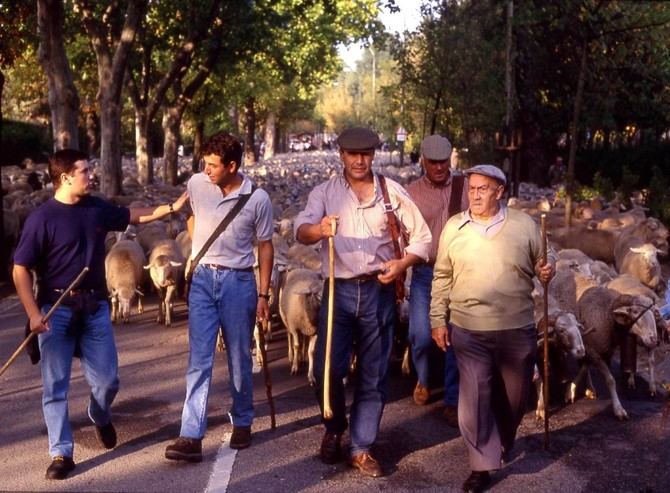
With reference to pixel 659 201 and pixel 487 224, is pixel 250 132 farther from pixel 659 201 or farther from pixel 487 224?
pixel 487 224

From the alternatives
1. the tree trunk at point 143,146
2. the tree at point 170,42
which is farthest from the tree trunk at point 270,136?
the tree trunk at point 143,146

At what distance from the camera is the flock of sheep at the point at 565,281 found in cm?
798

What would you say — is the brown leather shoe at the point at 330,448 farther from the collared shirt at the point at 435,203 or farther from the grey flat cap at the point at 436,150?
the grey flat cap at the point at 436,150

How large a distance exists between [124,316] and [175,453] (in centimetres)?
549

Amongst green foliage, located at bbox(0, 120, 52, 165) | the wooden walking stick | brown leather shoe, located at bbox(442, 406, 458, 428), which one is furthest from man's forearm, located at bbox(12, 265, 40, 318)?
green foliage, located at bbox(0, 120, 52, 165)

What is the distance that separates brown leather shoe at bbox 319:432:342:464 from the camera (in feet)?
20.4

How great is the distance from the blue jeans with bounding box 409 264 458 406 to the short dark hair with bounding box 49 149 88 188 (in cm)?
258

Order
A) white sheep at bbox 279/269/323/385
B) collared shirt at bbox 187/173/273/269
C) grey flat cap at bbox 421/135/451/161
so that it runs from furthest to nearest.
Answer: white sheep at bbox 279/269/323/385 < grey flat cap at bbox 421/135/451/161 < collared shirt at bbox 187/173/273/269

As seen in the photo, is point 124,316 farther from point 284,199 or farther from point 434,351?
point 284,199

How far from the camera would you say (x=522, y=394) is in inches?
229

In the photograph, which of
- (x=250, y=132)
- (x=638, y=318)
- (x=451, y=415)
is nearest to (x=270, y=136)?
(x=250, y=132)

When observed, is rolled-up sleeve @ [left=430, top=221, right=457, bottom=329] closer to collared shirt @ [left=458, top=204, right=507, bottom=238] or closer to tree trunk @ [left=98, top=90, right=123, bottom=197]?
collared shirt @ [left=458, top=204, right=507, bottom=238]

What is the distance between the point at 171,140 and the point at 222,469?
2476cm

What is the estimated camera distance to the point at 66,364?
19.4 ft
